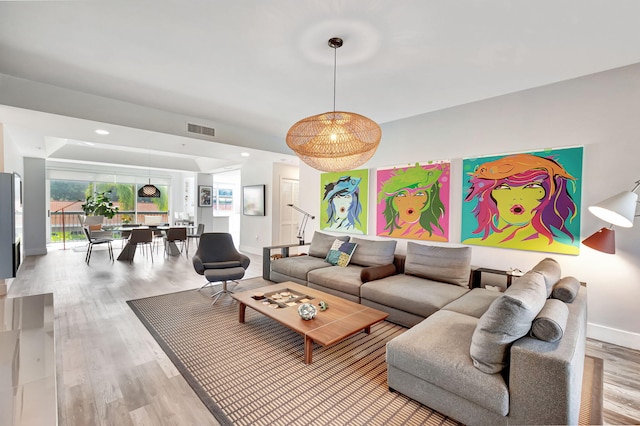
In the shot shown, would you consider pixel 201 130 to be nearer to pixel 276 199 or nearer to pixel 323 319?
pixel 276 199

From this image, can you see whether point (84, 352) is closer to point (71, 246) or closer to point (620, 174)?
point (620, 174)

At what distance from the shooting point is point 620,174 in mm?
2770

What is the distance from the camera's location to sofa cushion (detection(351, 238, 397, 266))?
4.08 meters

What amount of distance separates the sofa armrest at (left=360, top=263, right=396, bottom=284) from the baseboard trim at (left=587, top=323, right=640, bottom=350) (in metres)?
2.12

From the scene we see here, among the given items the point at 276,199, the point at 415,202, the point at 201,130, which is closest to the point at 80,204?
the point at 276,199

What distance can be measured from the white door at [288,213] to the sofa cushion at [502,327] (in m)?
5.99

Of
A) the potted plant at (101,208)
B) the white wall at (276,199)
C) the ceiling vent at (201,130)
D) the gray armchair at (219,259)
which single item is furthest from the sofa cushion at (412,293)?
the potted plant at (101,208)

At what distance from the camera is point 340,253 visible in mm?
4441

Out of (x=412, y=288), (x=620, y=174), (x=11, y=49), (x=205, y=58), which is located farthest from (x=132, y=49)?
(x=620, y=174)

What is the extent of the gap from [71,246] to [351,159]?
375 inches

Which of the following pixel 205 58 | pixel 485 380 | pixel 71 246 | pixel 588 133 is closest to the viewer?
pixel 485 380

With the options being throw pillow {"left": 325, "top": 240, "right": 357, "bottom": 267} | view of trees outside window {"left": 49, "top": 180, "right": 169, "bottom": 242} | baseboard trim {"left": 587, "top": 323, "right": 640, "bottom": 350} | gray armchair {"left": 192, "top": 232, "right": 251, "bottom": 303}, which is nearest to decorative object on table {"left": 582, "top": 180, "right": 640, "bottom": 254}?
baseboard trim {"left": 587, "top": 323, "right": 640, "bottom": 350}

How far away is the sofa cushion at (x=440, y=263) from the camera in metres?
3.34

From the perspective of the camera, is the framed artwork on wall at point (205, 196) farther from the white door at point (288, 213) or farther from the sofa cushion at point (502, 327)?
the sofa cushion at point (502, 327)
